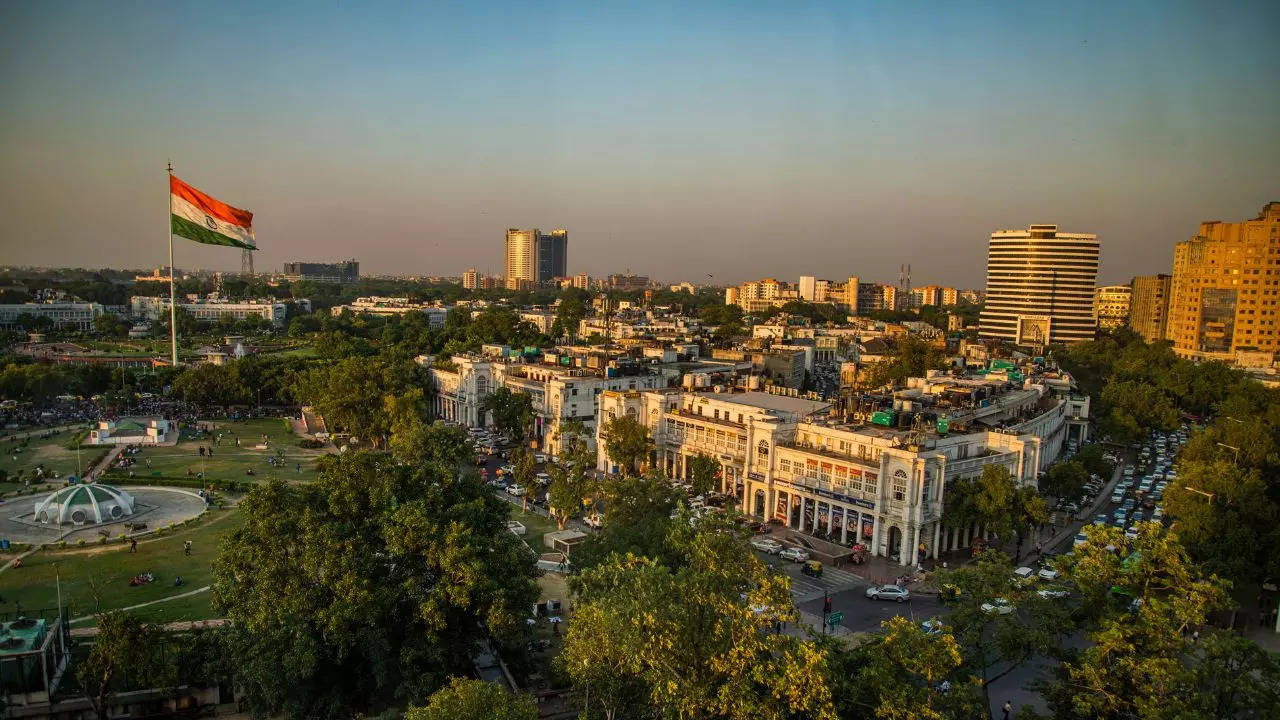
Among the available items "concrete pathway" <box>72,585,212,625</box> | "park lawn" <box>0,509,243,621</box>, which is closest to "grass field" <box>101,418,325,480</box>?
"park lawn" <box>0,509,243,621</box>

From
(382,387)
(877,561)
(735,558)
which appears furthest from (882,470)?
(382,387)

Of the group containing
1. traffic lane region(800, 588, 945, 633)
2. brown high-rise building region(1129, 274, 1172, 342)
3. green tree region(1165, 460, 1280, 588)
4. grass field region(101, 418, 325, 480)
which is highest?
brown high-rise building region(1129, 274, 1172, 342)

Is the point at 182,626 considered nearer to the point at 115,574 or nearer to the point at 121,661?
the point at 121,661

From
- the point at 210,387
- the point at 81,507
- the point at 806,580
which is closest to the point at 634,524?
the point at 806,580

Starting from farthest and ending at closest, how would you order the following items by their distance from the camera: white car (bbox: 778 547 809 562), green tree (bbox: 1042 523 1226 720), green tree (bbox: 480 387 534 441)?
green tree (bbox: 480 387 534 441)
white car (bbox: 778 547 809 562)
green tree (bbox: 1042 523 1226 720)

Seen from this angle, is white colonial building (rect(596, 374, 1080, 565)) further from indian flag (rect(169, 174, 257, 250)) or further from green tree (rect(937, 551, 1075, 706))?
indian flag (rect(169, 174, 257, 250))

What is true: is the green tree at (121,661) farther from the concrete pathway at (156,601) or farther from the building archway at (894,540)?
the building archway at (894,540)
